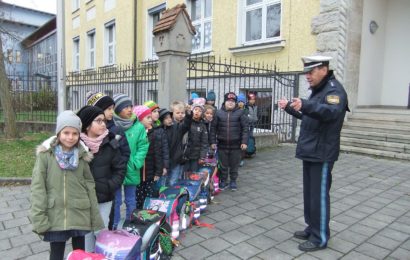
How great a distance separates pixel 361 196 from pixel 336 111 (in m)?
2.53

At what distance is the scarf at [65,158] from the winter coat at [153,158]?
1362mm

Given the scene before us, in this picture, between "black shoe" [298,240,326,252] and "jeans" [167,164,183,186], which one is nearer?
"black shoe" [298,240,326,252]

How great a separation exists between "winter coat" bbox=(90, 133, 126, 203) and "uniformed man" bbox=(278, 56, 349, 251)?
154 centimetres

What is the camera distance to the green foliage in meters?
5.87

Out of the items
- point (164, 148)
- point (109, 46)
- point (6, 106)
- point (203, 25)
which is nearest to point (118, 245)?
point (164, 148)

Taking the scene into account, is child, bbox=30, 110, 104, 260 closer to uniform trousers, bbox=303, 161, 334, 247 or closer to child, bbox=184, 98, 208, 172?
uniform trousers, bbox=303, 161, 334, 247

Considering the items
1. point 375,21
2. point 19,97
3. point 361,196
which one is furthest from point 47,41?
point 361,196

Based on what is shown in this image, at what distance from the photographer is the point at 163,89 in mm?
5617

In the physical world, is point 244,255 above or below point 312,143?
below

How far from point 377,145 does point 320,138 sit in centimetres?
541

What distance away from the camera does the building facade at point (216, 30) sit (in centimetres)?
900

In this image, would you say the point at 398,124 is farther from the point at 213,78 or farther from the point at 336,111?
the point at 336,111

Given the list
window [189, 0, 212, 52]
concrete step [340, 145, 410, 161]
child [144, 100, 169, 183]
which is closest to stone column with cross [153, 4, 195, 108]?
child [144, 100, 169, 183]

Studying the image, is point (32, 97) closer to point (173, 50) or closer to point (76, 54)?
point (76, 54)
